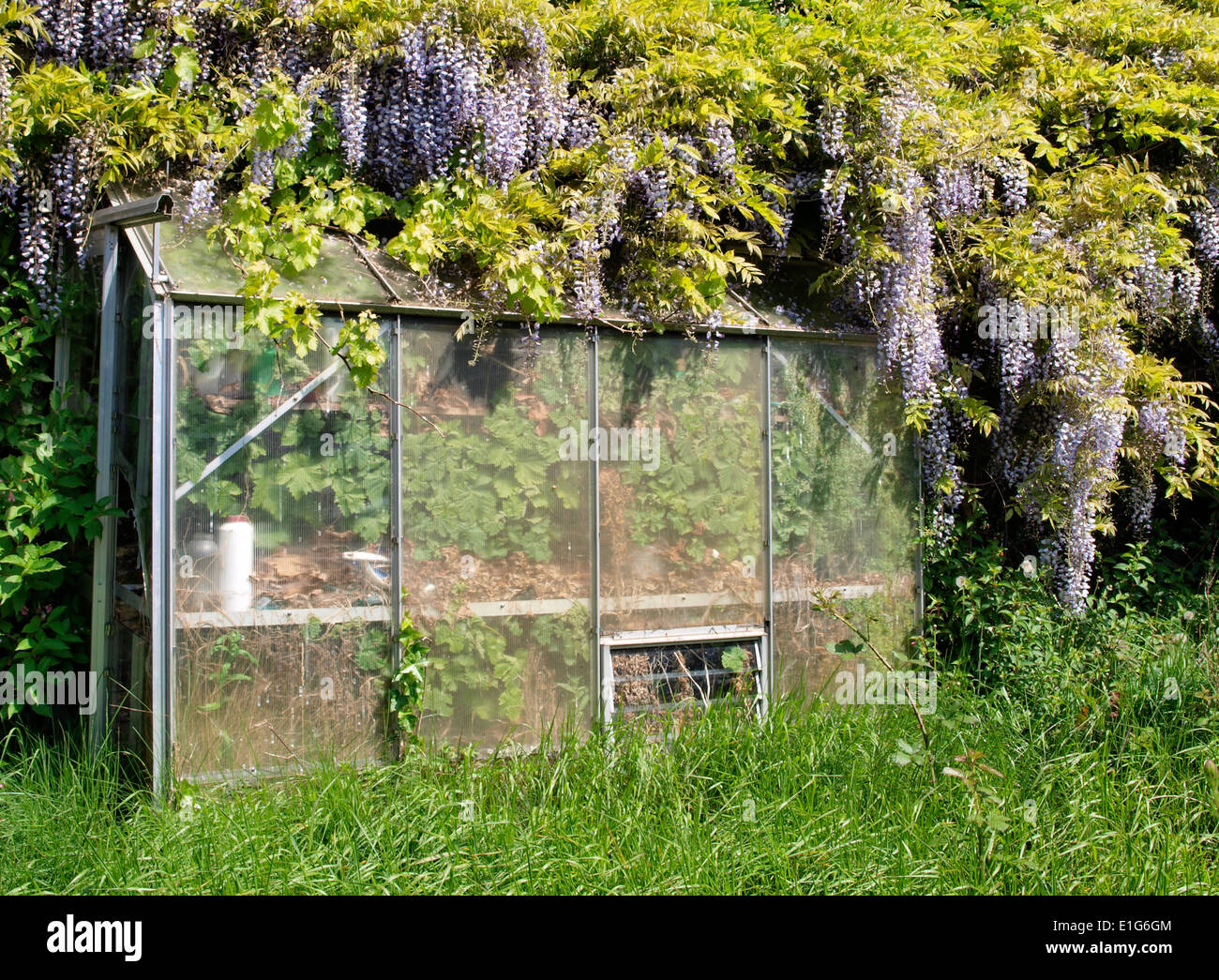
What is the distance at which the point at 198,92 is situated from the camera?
4.26 m

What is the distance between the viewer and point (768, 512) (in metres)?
4.66

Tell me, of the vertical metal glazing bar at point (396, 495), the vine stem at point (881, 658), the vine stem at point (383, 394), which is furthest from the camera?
the vertical metal glazing bar at point (396, 495)

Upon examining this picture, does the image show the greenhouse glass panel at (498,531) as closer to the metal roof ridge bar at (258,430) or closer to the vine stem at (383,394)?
the vine stem at (383,394)

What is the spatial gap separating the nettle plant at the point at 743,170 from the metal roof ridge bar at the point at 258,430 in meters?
0.22

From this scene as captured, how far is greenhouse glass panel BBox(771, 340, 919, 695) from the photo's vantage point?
15.5ft

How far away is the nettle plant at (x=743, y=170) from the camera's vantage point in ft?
13.5

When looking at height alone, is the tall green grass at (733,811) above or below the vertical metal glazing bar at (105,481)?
below

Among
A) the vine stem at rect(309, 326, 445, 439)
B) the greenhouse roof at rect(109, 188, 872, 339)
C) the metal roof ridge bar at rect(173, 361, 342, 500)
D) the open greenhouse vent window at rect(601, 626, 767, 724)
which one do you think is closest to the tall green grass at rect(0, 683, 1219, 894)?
the open greenhouse vent window at rect(601, 626, 767, 724)

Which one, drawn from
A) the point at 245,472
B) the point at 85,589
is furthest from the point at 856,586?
the point at 85,589

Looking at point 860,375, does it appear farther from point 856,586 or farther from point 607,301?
point 607,301

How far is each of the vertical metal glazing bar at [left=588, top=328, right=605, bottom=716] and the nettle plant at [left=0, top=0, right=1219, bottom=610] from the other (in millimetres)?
345

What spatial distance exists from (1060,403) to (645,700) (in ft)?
8.68

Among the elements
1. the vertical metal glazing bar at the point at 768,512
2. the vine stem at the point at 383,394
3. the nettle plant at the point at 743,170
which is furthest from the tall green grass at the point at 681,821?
the nettle plant at the point at 743,170

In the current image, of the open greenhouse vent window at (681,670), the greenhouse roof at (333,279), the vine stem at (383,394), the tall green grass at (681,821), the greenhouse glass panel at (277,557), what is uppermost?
the greenhouse roof at (333,279)
